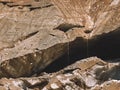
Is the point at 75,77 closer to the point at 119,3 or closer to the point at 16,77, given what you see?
the point at 16,77

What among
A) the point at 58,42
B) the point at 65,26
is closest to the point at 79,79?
the point at 58,42

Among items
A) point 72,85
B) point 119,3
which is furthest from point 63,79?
point 119,3

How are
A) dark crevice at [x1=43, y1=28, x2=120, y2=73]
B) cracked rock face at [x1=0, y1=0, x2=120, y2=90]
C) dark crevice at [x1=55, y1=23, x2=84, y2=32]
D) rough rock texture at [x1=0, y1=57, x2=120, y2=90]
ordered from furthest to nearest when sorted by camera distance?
dark crevice at [x1=43, y1=28, x2=120, y2=73]
dark crevice at [x1=55, y1=23, x2=84, y2=32]
cracked rock face at [x1=0, y1=0, x2=120, y2=90]
rough rock texture at [x1=0, y1=57, x2=120, y2=90]

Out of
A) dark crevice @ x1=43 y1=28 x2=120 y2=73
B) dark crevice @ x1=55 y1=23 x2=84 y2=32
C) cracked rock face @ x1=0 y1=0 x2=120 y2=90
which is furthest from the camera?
dark crevice @ x1=43 y1=28 x2=120 y2=73

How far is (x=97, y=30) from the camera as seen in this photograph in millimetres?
26047

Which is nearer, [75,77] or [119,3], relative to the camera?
[75,77]

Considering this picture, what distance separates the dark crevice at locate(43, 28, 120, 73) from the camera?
25812 mm

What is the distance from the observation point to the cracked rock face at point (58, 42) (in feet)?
78.6

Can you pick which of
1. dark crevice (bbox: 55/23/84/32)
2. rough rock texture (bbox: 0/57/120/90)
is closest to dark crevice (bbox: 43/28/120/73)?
dark crevice (bbox: 55/23/84/32)

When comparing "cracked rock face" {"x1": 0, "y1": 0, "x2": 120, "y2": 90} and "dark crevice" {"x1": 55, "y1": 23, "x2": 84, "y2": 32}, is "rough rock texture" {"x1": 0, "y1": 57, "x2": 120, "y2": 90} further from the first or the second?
"dark crevice" {"x1": 55, "y1": 23, "x2": 84, "y2": 32}

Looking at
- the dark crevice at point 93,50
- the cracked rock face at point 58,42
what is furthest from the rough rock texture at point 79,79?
the dark crevice at point 93,50

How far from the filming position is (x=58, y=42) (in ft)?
82.1

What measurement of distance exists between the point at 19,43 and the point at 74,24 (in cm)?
296

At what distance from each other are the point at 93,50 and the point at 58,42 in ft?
8.05
